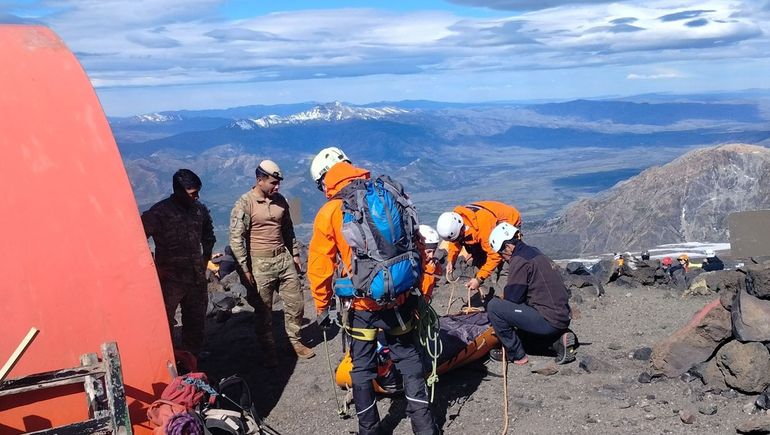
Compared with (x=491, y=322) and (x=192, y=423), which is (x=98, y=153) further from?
(x=491, y=322)

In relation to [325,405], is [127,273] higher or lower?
higher

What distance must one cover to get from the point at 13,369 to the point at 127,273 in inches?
36.1

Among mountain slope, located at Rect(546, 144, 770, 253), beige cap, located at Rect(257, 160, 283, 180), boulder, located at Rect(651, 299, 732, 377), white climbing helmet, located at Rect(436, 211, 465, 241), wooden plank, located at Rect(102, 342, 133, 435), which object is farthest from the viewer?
mountain slope, located at Rect(546, 144, 770, 253)

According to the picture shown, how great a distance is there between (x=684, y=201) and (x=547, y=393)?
214ft

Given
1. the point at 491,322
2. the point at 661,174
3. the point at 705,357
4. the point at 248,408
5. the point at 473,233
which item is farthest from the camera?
the point at 661,174

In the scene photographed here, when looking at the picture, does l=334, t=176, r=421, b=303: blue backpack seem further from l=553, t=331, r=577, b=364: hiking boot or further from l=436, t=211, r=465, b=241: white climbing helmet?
l=553, t=331, r=577, b=364: hiking boot

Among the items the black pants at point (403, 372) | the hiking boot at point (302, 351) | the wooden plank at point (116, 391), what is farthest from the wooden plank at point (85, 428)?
the hiking boot at point (302, 351)

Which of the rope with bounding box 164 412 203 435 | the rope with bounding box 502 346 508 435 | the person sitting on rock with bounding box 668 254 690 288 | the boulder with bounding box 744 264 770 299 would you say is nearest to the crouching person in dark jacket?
the rope with bounding box 502 346 508 435

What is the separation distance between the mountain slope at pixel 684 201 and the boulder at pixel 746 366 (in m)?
57.8

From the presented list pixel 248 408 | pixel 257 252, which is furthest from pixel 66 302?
pixel 257 252

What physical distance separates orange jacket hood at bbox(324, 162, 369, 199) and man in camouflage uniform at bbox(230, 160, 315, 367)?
177 centimetres

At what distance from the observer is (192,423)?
4.60 meters

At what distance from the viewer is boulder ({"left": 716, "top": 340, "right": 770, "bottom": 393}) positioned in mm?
5820

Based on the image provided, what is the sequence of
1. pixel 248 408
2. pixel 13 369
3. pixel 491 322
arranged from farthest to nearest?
1. pixel 491 322
2. pixel 248 408
3. pixel 13 369
